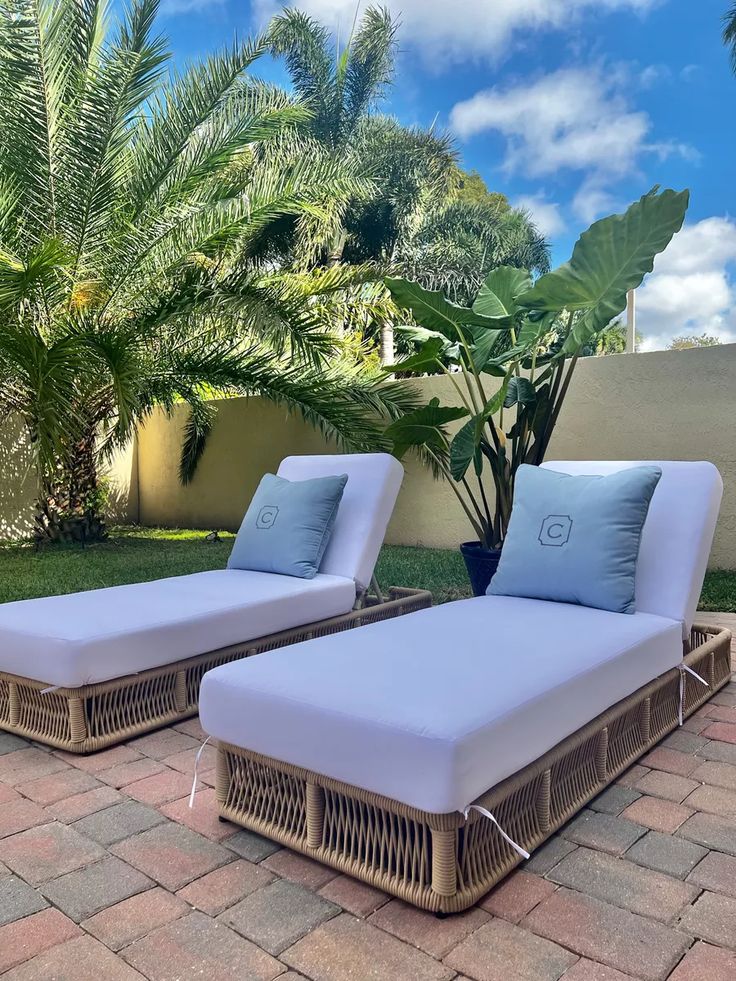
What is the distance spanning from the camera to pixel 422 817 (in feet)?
5.57

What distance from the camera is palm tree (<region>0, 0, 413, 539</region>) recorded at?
18.1 feet

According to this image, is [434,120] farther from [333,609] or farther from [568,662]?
[568,662]

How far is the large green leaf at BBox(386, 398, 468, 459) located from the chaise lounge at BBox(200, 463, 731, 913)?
205 centimetres

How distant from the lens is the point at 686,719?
2865 mm

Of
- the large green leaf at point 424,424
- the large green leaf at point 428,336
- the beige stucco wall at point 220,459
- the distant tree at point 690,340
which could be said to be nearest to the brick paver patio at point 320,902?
the large green leaf at point 424,424

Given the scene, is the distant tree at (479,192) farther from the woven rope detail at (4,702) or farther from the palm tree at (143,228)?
the woven rope detail at (4,702)

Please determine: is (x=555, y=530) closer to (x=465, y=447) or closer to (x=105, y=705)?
A: (x=465, y=447)

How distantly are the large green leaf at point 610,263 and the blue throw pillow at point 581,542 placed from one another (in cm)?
123

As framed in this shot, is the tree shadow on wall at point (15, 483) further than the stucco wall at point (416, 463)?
Yes

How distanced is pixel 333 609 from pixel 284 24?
49.2 ft

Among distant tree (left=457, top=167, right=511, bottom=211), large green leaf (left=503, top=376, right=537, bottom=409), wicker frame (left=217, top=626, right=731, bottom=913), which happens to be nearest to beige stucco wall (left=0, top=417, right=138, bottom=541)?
large green leaf (left=503, top=376, right=537, bottom=409)

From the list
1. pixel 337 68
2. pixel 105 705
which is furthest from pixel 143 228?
pixel 337 68

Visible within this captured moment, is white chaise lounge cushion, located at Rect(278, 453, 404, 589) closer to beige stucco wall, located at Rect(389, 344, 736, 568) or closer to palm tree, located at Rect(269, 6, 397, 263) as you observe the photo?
beige stucco wall, located at Rect(389, 344, 736, 568)

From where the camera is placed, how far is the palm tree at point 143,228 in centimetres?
552
